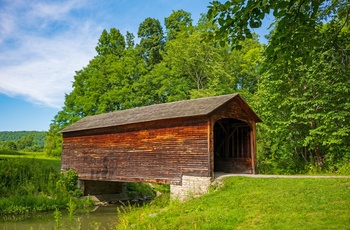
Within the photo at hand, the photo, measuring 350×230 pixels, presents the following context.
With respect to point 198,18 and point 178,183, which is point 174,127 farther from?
point 198,18

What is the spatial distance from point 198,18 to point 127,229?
29.8 metres

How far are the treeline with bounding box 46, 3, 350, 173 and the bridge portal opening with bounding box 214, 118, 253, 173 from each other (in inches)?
93.4

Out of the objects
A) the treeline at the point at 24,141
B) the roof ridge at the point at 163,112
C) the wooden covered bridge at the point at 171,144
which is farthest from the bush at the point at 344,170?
the treeline at the point at 24,141

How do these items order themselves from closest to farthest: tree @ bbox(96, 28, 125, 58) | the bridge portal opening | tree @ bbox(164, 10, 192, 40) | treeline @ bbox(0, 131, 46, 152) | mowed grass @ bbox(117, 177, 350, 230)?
mowed grass @ bbox(117, 177, 350, 230)
the bridge portal opening
tree @ bbox(96, 28, 125, 58)
tree @ bbox(164, 10, 192, 40)
treeline @ bbox(0, 131, 46, 152)

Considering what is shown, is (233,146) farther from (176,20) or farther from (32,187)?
(176,20)

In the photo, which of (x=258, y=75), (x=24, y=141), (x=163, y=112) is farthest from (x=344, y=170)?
(x=24, y=141)

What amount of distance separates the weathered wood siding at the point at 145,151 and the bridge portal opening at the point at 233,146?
2998mm

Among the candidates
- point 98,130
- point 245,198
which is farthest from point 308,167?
point 98,130

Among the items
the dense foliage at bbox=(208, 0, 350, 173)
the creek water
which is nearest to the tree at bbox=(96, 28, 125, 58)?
the dense foliage at bbox=(208, 0, 350, 173)

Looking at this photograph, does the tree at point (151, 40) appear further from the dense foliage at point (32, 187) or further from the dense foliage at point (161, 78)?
the dense foliage at point (32, 187)

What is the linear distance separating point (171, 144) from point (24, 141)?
77721mm

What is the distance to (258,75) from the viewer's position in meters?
27.7

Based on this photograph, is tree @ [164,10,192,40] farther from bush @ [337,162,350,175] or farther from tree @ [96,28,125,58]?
bush @ [337,162,350,175]

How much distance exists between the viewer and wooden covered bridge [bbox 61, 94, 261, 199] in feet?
43.3
